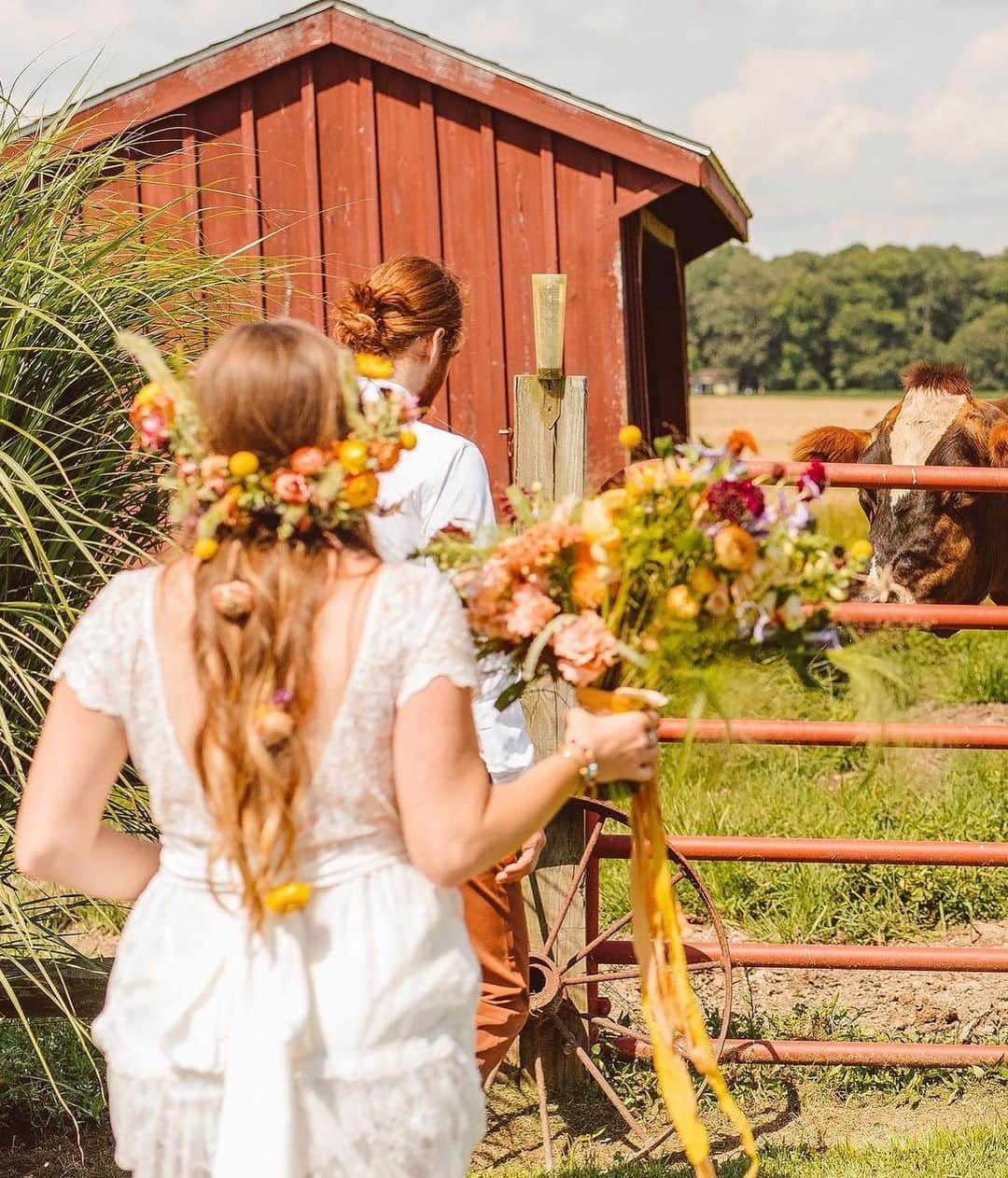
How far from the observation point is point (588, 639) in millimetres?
1938

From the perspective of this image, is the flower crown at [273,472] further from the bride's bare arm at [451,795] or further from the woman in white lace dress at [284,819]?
the bride's bare arm at [451,795]

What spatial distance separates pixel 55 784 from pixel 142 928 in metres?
0.24

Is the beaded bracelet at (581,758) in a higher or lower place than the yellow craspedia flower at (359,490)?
lower

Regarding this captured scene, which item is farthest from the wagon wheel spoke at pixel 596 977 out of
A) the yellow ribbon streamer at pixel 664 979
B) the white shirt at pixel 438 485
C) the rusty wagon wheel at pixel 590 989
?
the yellow ribbon streamer at pixel 664 979

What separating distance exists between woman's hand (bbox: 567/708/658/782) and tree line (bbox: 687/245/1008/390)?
64.4 metres

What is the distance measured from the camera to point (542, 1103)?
3.59 m

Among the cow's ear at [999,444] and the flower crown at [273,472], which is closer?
the flower crown at [273,472]

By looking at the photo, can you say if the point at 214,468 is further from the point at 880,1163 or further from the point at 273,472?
the point at 880,1163

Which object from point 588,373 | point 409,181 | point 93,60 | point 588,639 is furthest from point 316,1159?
point 409,181

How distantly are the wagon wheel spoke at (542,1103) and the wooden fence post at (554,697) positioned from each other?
7 cm

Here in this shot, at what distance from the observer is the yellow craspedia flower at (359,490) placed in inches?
69.8

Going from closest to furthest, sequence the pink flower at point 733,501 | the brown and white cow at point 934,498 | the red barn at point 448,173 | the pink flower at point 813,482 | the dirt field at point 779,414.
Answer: the pink flower at point 733,501, the pink flower at point 813,482, the brown and white cow at point 934,498, the red barn at point 448,173, the dirt field at point 779,414

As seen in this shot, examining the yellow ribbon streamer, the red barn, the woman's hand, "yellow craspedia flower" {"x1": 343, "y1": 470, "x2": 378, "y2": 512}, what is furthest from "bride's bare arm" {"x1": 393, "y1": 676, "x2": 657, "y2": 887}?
the red barn

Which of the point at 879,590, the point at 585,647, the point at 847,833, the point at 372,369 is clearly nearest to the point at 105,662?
the point at 372,369
